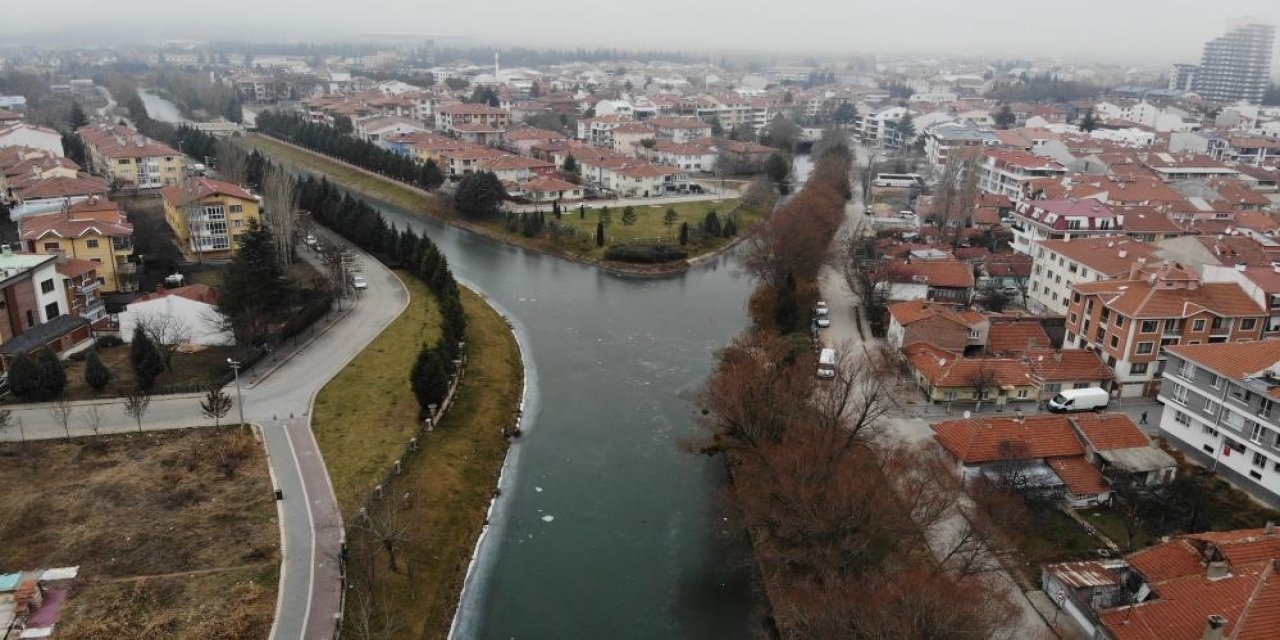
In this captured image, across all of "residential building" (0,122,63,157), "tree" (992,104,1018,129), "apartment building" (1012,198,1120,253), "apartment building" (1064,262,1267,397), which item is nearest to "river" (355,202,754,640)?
"apartment building" (1064,262,1267,397)

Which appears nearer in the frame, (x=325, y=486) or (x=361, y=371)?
(x=325, y=486)

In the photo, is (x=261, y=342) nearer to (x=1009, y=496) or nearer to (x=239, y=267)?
(x=239, y=267)

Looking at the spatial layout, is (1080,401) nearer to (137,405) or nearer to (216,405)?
(216,405)

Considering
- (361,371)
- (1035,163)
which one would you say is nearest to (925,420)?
(361,371)

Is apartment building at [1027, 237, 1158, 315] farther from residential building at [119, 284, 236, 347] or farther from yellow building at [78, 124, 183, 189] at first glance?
yellow building at [78, 124, 183, 189]

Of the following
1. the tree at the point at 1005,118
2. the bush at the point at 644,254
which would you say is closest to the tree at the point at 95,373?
the bush at the point at 644,254

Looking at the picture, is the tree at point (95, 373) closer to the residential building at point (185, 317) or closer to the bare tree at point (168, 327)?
the bare tree at point (168, 327)
